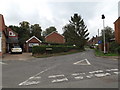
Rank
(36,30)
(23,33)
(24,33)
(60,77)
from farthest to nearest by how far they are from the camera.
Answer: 1. (36,30)
2. (24,33)
3. (23,33)
4. (60,77)

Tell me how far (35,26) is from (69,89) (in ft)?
213

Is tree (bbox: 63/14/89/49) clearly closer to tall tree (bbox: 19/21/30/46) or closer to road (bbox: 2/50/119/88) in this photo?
tall tree (bbox: 19/21/30/46)

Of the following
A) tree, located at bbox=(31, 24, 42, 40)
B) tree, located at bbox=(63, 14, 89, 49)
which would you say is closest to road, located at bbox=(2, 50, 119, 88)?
tree, located at bbox=(63, 14, 89, 49)

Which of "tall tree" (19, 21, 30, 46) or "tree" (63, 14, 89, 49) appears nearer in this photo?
"tall tree" (19, 21, 30, 46)

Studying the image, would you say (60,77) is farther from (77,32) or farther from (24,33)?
(77,32)

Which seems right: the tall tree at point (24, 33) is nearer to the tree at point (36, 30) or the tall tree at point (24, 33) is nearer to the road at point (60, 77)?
the tree at point (36, 30)

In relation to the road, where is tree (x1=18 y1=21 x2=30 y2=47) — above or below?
above

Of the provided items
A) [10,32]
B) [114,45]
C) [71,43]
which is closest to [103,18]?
[114,45]

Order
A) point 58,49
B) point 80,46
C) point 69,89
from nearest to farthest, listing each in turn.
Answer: point 69,89
point 58,49
point 80,46

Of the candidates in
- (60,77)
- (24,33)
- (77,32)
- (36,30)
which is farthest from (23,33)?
(60,77)

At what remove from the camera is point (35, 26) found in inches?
2746

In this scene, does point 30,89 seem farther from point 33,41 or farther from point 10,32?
point 10,32

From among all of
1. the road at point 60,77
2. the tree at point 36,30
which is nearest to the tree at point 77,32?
the tree at point 36,30

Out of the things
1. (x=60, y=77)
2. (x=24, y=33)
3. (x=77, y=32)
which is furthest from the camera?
(x=77, y=32)
